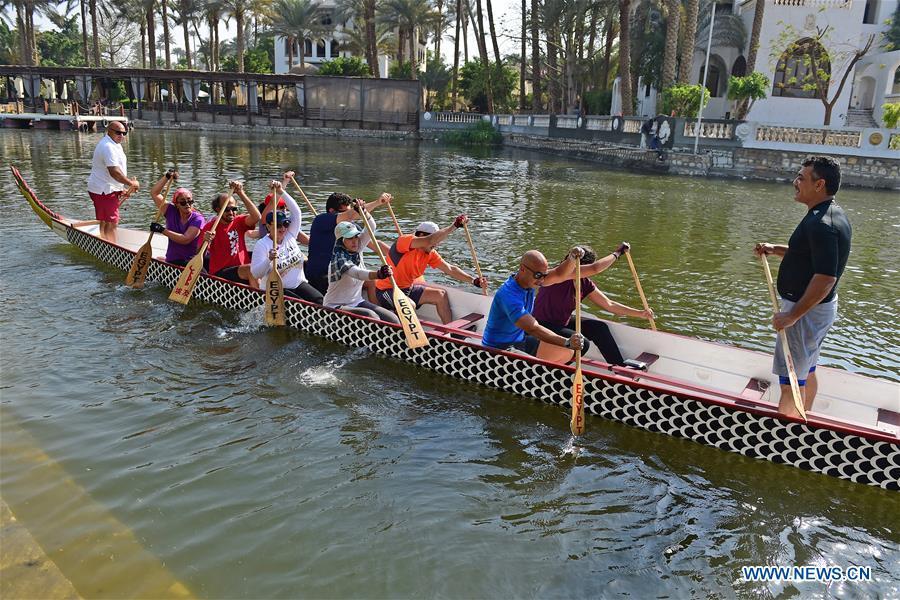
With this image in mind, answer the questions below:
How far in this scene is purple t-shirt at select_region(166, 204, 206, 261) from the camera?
34.4ft

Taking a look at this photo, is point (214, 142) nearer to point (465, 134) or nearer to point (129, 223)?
point (465, 134)

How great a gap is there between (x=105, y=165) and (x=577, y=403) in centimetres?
962

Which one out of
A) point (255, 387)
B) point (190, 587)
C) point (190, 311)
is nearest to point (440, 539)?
point (190, 587)

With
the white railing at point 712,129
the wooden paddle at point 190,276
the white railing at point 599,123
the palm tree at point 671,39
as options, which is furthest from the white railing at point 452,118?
the wooden paddle at point 190,276

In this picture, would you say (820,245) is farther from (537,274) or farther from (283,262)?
(283,262)

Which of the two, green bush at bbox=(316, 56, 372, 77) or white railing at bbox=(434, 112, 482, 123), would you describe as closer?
white railing at bbox=(434, 112, 482, 123)

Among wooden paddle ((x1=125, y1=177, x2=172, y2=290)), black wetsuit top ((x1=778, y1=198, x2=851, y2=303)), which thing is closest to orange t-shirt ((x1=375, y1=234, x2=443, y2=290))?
wooden paddle ((x1=125, y1=177, x2=172, y2=290))

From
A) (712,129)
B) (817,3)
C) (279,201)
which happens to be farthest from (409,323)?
(817,3)

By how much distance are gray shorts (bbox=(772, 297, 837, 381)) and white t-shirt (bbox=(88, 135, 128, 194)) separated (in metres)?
10.9

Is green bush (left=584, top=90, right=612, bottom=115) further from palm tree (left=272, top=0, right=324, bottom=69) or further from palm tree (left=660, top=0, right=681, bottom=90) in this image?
palm tree (left=272, top=0, right=324, bottom=69)

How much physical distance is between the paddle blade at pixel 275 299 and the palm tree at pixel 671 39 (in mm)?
→ 29825

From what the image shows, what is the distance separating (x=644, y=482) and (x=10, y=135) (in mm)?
46627

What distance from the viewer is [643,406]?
676 centimetres

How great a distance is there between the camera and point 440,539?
17.4 feet
